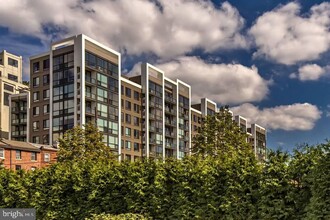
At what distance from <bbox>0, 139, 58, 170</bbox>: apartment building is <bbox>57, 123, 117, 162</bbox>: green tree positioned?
18450 mm

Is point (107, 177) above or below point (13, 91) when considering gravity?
below

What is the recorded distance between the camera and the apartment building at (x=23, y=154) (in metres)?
57.5

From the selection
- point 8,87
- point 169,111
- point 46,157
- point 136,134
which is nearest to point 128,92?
point 136,134

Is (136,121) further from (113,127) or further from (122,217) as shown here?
(122,217)

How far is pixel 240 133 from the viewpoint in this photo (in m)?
37.3

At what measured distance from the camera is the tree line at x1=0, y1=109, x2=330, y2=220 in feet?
42.5

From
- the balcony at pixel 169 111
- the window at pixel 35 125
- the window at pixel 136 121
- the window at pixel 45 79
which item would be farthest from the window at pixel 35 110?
the balcony at pixel 169 111

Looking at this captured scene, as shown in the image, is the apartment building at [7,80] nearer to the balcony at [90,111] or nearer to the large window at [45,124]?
the large window at [45,124]

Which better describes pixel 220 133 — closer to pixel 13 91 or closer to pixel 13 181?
pixel 13 181

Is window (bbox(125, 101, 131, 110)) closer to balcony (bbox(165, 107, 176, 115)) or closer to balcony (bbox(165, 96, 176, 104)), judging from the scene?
balcony (bbox(165, 107, 176, 115))

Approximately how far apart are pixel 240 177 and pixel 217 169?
1.05m

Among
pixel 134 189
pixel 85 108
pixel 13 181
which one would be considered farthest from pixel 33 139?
pixel 134 189

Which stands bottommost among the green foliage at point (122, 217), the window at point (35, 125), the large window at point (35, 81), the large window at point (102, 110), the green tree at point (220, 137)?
the green foliage at point (122, 217)

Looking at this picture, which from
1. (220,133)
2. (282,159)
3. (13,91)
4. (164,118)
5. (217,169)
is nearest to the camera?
(282,159)
